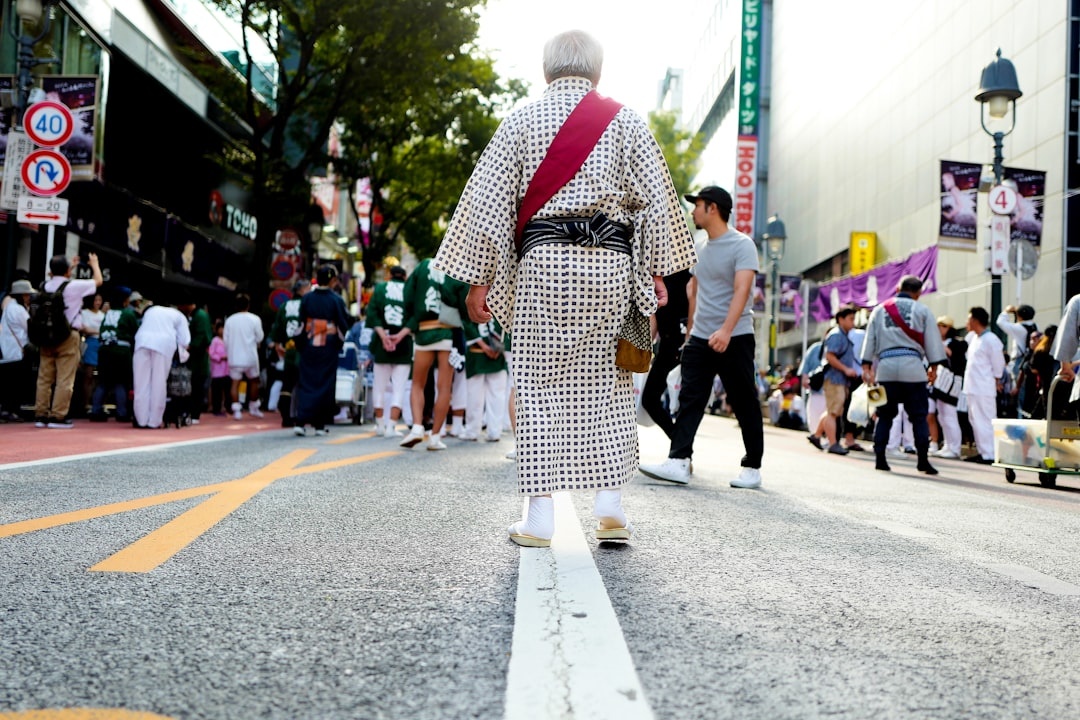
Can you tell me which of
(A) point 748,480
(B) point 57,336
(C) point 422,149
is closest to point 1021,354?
(A) point 748,480

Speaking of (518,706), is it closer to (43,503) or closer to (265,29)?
(43,503)

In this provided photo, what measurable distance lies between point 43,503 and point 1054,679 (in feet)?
13.2

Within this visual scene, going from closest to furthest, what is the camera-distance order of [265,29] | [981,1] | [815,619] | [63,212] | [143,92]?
1. [815,619]
2. [63,212]
3. [265,29]
4. [143,92]
5. [981,1]

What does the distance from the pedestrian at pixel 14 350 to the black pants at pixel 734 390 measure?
328 inches

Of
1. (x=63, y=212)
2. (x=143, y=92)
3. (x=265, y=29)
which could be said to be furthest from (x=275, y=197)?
(x=63, y=212)

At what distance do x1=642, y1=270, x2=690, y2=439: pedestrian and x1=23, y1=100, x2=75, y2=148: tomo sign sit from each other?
302 inches

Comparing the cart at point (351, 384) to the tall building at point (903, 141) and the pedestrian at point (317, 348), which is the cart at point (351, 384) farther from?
the tall building at point (903, 141)

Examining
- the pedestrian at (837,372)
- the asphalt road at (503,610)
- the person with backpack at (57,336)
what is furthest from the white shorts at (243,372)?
the asphalt road at (503,610)

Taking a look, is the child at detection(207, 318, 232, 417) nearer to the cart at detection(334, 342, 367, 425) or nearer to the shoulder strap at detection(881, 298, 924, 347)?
the cart at detection(334, 342, 367, 425)

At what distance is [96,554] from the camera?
134 inches

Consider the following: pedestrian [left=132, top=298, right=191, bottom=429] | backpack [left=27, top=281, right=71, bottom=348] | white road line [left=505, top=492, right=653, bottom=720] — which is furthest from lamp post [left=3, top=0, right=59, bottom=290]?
white road line [left=505, top=492, right=653, bottom=720]

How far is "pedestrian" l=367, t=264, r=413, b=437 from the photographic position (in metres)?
11.5

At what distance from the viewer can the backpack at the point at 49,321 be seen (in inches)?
444

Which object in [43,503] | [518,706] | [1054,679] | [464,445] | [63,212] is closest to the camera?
[518,706]
